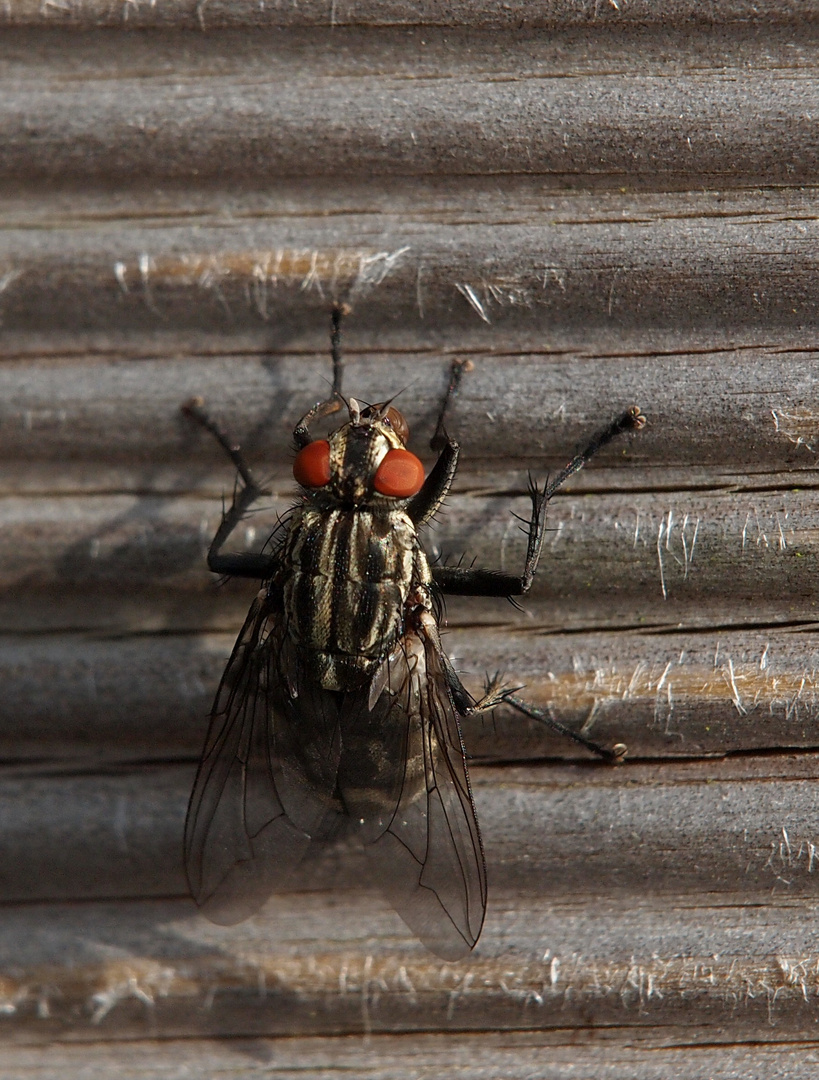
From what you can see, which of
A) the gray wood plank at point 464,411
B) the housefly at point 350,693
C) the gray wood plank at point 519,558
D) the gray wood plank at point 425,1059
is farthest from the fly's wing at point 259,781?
the gray wood plank at point 464,411

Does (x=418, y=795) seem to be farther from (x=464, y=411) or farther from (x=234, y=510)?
(x=464, y=411)

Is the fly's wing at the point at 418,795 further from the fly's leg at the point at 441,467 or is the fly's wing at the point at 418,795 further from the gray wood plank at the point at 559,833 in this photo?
the fly's leg at the point at 441,467

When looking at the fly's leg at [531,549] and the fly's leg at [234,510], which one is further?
the fly's leg at [234,510]

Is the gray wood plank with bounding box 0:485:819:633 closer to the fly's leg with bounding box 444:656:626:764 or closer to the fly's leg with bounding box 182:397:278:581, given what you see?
the fly's leg with bounding box 182:397:278:581

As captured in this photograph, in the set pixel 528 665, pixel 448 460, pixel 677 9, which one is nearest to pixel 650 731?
pixel 528 665

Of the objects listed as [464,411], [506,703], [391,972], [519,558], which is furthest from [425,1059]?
[464,411]

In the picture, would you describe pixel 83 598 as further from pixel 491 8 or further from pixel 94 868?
pixel 491 8

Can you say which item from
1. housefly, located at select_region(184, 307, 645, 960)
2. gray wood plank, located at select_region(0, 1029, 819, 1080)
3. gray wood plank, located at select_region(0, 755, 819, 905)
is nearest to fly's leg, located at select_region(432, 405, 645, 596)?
housefly, located at select_region(184, 307, 645, 960)
